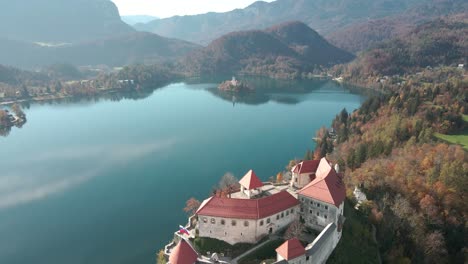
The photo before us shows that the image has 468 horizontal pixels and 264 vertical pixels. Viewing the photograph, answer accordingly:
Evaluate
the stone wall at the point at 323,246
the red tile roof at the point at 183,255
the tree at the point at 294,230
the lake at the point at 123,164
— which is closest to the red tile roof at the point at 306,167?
the tree at the point at 294,230

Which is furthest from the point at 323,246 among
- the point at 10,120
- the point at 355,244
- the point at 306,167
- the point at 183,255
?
the point at 10,120

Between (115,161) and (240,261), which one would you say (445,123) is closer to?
(240,261)

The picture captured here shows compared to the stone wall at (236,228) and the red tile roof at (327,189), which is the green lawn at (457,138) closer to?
the red tile roof at (327,189)

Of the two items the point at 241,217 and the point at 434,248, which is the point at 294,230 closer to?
the point at 241,217

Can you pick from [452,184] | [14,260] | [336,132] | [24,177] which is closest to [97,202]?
[14,260]

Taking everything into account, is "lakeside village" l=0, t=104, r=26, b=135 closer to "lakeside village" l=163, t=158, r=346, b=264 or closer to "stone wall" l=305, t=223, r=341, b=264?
"lakeside village" l=163, t=158, r=346, b=264
